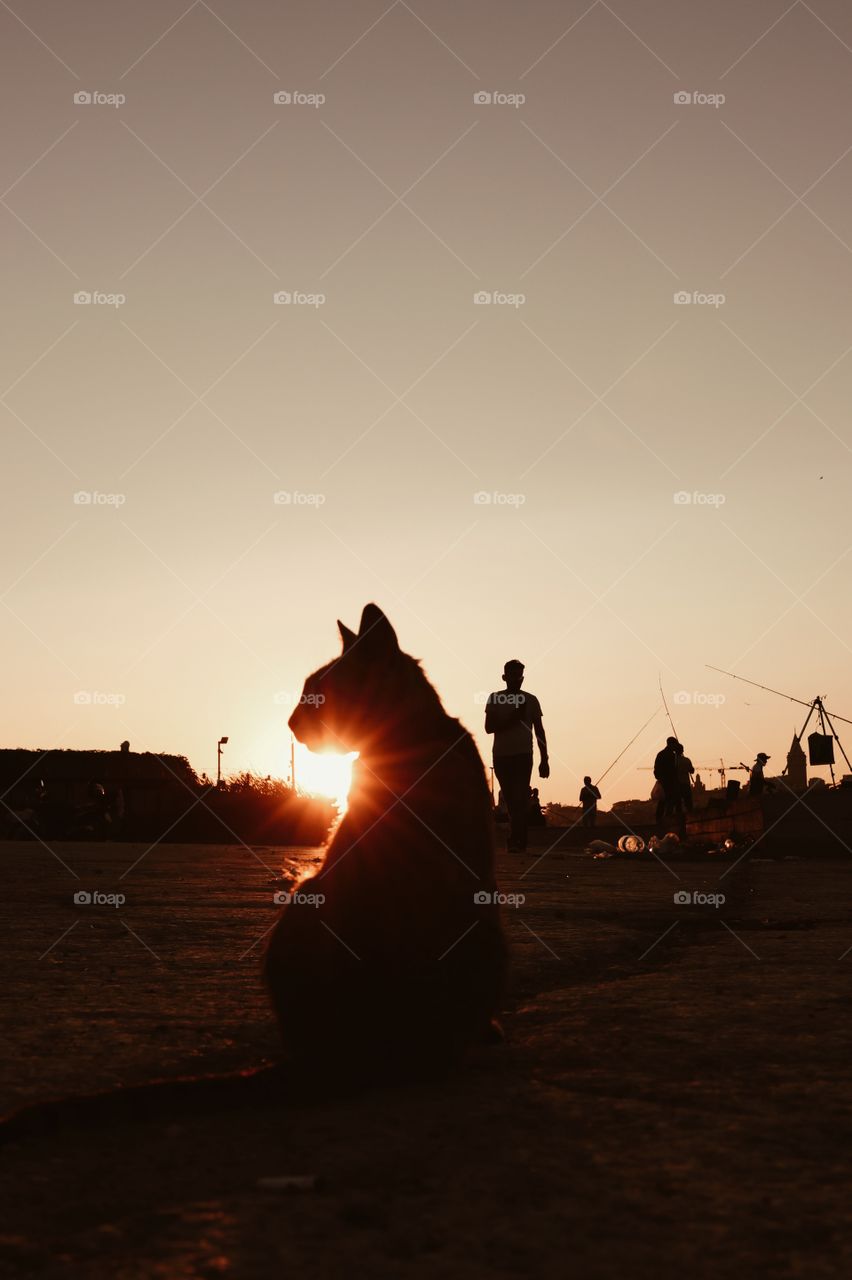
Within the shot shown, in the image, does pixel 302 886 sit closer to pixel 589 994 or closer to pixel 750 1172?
pixel 589 994

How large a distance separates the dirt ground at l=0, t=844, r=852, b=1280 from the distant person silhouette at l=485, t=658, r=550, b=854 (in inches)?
284

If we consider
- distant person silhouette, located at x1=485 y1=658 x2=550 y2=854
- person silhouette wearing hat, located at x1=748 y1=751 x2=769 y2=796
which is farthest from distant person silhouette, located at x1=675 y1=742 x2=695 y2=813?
distant person silhouette, located at x1=485 y1=658 x2=550 y2=854

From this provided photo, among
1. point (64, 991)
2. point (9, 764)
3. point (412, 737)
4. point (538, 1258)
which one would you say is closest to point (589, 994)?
point (412, 737)

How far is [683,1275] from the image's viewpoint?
5.65 feet

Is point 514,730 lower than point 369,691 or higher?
higher

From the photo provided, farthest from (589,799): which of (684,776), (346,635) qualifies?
(346,635)

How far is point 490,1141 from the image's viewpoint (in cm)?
239

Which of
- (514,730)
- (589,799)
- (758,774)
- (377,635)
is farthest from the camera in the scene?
(589,799)

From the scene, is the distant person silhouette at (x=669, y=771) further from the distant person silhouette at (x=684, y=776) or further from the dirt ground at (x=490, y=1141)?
the dirt ground at (x=490, y=1141)

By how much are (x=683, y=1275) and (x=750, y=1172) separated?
49 cm

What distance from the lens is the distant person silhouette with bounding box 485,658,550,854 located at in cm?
1244

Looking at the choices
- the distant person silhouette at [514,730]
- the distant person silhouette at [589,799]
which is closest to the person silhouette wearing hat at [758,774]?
the distant person silhouette at [589,799]

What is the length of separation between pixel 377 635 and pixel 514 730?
8.81 metres

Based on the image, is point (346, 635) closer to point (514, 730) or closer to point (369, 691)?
point (369, 691)
